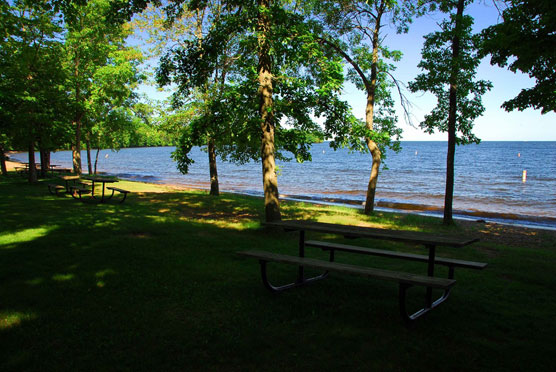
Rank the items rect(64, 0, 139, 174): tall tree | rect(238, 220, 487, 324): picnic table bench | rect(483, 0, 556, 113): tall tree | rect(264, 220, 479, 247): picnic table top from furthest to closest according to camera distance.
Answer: rect(64, 0, 139, 174): tall tree < rect(483, 0, 556, 113): tall tree < rect(264, 220, 479, 247): picnic table top < rect(238, 220, 487, 324): picnic table bench

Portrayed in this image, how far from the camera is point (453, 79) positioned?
12.5 m

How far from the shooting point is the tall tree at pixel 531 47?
701 cm

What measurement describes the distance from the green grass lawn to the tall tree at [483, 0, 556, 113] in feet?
13.2

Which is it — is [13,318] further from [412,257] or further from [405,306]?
[412,257]

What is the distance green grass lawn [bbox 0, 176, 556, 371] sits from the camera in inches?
134

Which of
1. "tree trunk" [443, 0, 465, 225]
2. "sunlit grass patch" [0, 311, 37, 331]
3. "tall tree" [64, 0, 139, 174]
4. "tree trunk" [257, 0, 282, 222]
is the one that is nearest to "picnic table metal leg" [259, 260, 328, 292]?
"sunlit grass patch" [0, 311, 37, 331]

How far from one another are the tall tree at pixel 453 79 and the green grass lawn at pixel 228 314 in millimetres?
6579

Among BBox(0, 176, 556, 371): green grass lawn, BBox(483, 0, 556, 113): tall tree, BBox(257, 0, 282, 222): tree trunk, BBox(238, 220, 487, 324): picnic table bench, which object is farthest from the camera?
BBox(257, 0, 282, 222): tree trunk

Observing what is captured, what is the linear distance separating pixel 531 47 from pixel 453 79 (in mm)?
5591

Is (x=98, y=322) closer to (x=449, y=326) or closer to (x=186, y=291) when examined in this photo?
(x=186, y=291)

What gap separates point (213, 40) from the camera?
28.0 ft

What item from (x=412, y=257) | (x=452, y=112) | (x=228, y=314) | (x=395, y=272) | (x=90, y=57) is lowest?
(x=228, y=314)

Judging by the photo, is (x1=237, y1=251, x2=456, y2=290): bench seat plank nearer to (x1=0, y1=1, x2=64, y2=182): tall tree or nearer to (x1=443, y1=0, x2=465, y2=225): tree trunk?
(x1=443, y1=0, x2=465, y2=225): tree trunk

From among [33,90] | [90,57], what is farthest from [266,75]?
[90,57]
